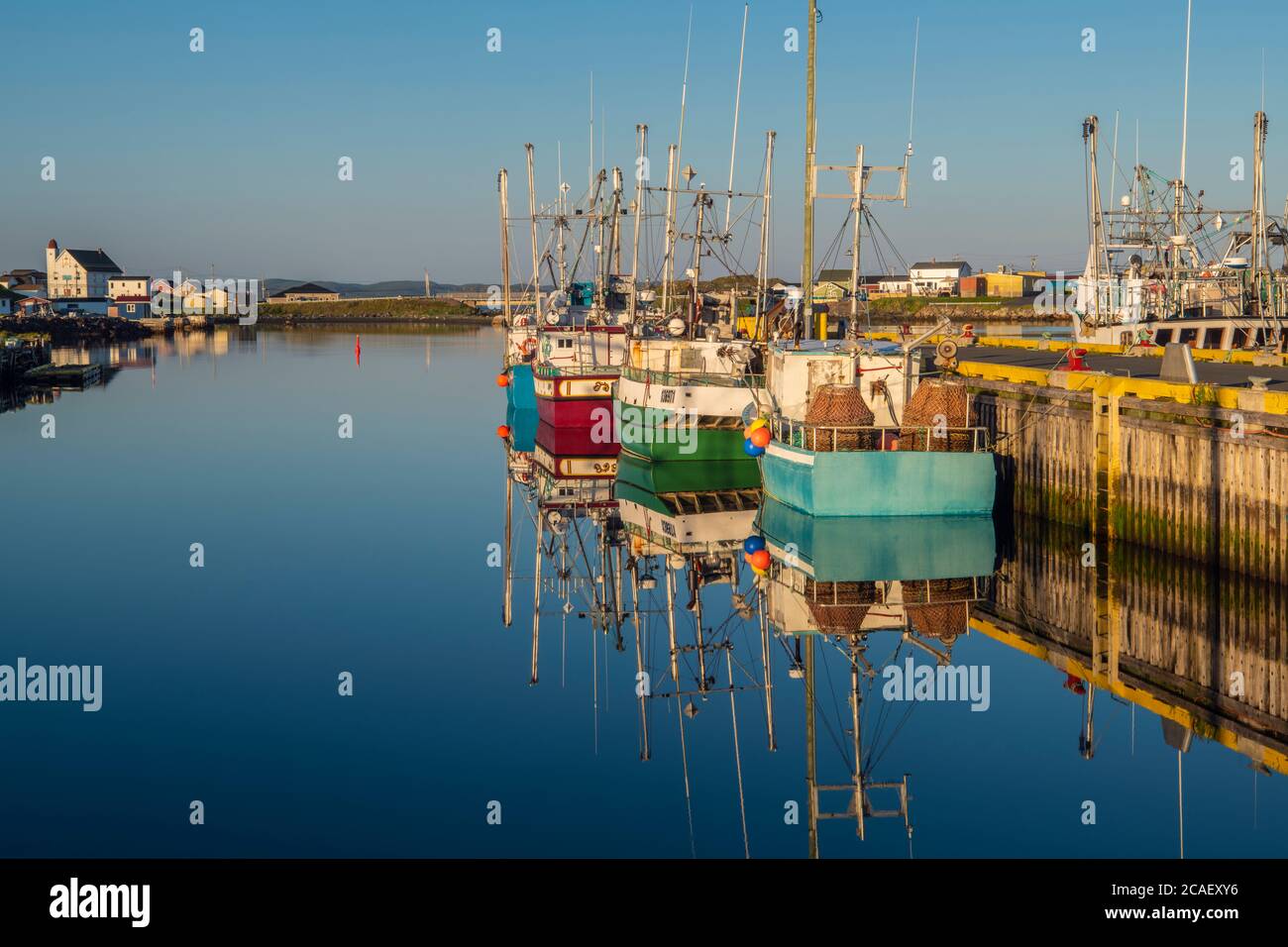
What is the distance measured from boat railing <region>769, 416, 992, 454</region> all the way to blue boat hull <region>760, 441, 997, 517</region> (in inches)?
→ 12.9

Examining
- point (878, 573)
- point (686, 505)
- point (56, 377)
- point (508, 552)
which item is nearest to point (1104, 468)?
point (878, 573)

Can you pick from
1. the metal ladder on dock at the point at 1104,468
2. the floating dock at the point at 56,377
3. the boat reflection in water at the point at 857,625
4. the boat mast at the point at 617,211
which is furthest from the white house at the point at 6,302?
the metal ladder on dock at the point at 1104,468

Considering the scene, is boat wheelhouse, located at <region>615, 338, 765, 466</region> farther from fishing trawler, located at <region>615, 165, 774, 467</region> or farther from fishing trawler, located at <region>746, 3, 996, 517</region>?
fishing trawler, located at <region>746, 3, 996, 517</region>

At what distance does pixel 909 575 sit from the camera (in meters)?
29.3

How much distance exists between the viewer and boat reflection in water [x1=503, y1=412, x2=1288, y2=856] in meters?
19.7

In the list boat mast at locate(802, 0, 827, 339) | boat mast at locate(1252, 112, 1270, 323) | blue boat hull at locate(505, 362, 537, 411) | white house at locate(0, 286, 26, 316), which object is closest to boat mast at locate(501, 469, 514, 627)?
boat mast at locate(802, 0, 827, 339)

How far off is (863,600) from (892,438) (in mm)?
7534

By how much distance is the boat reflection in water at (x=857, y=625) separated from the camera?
1973cm

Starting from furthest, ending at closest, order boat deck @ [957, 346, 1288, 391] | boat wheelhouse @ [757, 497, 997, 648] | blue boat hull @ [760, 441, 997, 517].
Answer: boat deck @ [957, 346, 1288, 391] → blue boat hull @ [760, 441, 997, 517] → boat wheelhouse @ [757, 497, 997, 648]
